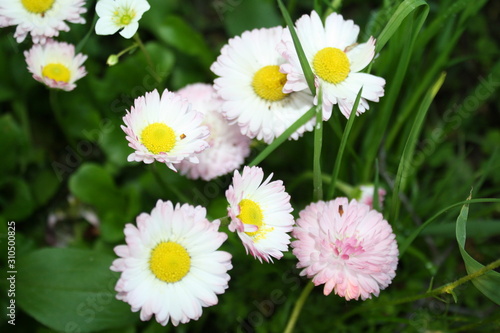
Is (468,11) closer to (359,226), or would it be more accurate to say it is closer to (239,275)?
(359,226)

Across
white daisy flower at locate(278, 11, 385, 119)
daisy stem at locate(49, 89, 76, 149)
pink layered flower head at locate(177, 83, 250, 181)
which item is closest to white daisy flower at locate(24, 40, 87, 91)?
daisy stem at locate(49, 89, 76, 149)

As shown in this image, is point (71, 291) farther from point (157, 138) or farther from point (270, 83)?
point (270, 83)

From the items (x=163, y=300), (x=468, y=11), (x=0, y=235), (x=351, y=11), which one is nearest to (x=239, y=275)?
(x=163, y=300)

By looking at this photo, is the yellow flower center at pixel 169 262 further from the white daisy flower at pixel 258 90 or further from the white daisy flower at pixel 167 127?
the white daisy flower at pixel 258 90

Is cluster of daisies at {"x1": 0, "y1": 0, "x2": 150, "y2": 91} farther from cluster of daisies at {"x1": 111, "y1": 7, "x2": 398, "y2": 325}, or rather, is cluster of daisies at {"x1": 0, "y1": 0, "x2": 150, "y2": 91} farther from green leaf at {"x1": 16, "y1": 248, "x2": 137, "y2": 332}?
green leaf at {"x1": 16, "y1": 248, "x2": 137, "y2": 332}

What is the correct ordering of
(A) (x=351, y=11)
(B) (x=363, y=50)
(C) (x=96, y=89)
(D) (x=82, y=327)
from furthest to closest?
(A) (x=351, y=11) < (C) (x=96, y=89) < (D) (x=82, y=327) < (B) (x=363, y=50)

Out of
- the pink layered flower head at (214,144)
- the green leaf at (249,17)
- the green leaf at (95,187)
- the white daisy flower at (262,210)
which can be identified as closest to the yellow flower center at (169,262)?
the white daisy flower at (262,210)
